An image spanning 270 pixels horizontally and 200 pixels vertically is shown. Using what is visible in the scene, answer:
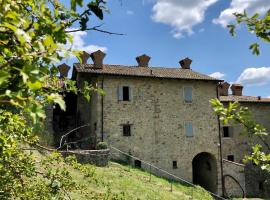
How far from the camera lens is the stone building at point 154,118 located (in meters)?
22.1

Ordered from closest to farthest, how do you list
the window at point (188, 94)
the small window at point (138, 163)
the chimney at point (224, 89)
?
1. the small window at point (138, 163)
2. the window at point (188, 94)
3. the chimney at point (224, 89)

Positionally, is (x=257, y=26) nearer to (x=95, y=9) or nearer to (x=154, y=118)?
(x=95, y=9)

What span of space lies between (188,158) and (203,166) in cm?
329

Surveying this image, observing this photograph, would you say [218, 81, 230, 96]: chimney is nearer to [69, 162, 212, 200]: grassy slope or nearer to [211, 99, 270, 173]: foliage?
[69, 162, 212, 200]: grassy slope

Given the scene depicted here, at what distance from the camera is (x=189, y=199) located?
1792 centimetres

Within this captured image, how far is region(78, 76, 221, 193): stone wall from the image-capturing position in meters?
22.1

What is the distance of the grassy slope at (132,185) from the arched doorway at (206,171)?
3.91 metres

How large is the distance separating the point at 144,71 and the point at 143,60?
187 centimetres

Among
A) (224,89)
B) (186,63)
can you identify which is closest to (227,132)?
(224,89)

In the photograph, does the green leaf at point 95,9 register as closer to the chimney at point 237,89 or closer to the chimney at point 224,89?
the chimney at point 224,89

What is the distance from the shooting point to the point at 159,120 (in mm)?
23125

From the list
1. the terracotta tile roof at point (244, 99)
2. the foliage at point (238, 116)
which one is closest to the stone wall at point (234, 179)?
the terracotta tile roof at point (244, 99)

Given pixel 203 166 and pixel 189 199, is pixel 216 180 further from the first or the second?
pixel 189 199

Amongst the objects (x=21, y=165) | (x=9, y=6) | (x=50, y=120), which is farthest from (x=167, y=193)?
(x=9, y=6)
